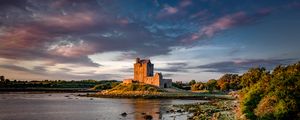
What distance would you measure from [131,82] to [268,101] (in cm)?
12809

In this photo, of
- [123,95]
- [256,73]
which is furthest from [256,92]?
[123,95]

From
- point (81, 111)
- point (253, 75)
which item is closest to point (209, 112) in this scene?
point (81, 111)

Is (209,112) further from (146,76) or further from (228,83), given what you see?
(228,83)

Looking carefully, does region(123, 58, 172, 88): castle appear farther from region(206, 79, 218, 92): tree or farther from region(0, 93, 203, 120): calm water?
region(0, 93, 203, 120): calm water

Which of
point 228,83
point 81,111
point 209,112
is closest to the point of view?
point 209,112

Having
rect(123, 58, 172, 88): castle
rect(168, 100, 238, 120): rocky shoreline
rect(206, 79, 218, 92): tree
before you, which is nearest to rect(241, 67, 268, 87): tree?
rect(168, 100, 238, 120): rocky shoreline

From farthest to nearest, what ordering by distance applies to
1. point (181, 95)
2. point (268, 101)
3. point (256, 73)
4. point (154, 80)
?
point (154, 80) → point (181, 95) → point (256, 73) → point (268, 101)

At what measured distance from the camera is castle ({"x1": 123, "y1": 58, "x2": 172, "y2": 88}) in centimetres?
15288

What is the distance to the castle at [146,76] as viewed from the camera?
502 ft

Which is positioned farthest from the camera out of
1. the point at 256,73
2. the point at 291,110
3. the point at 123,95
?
the point at 123,95

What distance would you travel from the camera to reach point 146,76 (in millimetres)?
162750

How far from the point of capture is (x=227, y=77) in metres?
181

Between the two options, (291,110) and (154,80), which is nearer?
(291,110)

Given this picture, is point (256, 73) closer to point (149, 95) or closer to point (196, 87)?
point (149, 95)
